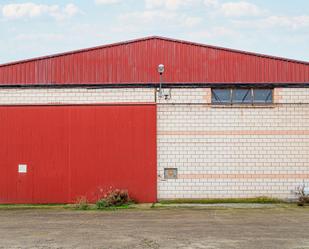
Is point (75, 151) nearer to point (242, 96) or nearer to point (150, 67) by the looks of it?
point (150, 67)

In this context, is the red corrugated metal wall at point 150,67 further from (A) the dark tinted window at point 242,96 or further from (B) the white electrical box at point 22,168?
(B) the white electrical box at point 22,168

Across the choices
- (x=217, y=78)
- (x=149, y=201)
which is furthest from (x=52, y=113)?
(x=217, y=78)

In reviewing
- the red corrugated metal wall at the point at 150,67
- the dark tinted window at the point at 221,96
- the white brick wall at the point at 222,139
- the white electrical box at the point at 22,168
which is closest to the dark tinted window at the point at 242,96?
the dark tinted window at the point at 221,96

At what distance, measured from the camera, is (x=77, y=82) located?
21.4 metres

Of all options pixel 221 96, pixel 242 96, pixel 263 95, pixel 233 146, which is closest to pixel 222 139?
pixel 233 146

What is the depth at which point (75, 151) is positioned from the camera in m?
21.3

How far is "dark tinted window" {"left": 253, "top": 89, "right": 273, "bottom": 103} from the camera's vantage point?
846 inches

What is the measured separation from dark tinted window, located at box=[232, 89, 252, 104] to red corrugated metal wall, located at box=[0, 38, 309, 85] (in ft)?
1.67

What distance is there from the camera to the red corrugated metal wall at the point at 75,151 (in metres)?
21.2

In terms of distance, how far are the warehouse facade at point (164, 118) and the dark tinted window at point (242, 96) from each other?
0.14 ft

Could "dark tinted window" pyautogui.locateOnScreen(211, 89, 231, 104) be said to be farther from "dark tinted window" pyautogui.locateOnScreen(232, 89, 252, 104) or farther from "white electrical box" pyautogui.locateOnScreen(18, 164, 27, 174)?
"white electrical box" pyautogui.locateOnScreen(18, 164, 27, 174)

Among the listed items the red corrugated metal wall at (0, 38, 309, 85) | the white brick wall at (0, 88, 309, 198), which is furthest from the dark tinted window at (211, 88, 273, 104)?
the red corrugated metal wall at (0, 38, 309, 85)

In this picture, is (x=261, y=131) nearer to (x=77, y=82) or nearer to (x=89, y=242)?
(x=77, y=82)

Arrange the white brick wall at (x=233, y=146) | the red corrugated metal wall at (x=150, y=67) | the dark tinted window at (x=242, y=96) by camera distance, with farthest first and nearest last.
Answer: the dark tinted window at (x=242, y=96)
the red corrugated metal wall at (x=150, y=67)
the white brick wall at (x=233, y=146)
